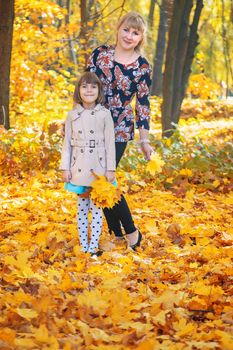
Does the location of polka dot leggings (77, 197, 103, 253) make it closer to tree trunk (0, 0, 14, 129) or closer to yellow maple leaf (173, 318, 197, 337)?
yellow maple leaf (173, 318, 197, 337)

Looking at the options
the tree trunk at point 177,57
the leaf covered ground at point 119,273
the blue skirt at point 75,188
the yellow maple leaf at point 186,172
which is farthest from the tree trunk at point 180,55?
the blue skirt at point 75,188

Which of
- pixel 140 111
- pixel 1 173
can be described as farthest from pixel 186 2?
pixel 140 111

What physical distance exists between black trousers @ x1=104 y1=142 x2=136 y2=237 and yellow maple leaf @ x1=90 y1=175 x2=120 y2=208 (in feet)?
1.38

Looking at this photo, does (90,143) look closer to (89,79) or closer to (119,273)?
(89,79)

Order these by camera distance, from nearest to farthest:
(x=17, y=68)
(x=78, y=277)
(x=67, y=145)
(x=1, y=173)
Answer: (x=78, y=277), (x=67, y=145), (x=1, y=173), (x=17, y=68)

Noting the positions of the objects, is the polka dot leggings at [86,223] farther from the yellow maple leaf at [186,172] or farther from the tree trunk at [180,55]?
the tree trunk at [180,55]

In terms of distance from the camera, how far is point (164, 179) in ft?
25.4

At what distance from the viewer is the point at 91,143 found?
4309 millimetres

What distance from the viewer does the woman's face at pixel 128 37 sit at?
4418mm

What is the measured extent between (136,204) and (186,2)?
6.39m

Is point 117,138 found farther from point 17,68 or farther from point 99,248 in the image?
point 17,68

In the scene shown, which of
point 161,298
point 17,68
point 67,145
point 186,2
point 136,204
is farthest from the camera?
point 17,68

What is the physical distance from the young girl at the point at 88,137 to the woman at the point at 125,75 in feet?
0.64

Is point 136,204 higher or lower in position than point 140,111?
lower
